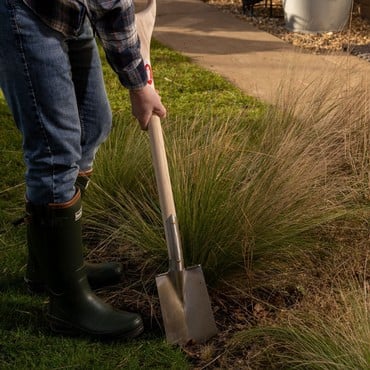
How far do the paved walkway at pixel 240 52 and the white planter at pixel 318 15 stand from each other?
1.42 ft

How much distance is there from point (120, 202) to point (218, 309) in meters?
0.82

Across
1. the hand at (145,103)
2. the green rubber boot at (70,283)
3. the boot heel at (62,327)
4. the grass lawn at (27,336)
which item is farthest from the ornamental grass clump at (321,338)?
the hand at (145,103)

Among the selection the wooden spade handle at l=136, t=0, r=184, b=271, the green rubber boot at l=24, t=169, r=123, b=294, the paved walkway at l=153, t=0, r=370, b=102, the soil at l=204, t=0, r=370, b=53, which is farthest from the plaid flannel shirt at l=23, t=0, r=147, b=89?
the soil at l=204, t=0, r=370, b=53

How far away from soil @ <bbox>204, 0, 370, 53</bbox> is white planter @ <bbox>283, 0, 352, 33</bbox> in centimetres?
7

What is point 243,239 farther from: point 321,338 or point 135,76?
point 135,76

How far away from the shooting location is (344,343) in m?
2.52

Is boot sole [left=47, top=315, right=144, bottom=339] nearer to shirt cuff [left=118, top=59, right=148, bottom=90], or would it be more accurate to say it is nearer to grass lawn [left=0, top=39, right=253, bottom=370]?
grass lawn [left=0, top=39, right=253, bottom=370]

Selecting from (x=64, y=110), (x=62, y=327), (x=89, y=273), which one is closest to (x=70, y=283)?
(x=62, y=327)

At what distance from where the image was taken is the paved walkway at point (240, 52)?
16.9ft

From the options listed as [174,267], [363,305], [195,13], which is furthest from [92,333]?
[195,13]

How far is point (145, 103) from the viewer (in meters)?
2.72

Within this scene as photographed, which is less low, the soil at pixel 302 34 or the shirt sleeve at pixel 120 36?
the shirt sleeve at pixel 120 36

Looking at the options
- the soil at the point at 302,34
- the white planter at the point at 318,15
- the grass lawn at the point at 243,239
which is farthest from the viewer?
the white planter at the point at 318,15

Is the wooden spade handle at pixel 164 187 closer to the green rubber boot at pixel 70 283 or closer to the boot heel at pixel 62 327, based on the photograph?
the green rubber boot at pixel 70 283
